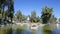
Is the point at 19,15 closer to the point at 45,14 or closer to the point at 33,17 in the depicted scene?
the point at 33,17

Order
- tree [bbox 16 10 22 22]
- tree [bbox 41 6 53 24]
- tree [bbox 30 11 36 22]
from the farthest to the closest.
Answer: tree [bbox 16 10 22 22] < tree [bbox 30 11 36 22] < tree [bbox 41 6 53 24]

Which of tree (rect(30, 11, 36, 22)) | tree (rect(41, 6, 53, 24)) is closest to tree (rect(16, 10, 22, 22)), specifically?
tree (rect(30, 11, 36, 22))

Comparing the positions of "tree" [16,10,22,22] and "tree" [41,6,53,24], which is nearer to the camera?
"tree" [41,6,53,24]

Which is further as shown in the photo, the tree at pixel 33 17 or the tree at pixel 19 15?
the tree at pixel 19 15

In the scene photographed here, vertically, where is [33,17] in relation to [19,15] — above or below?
below

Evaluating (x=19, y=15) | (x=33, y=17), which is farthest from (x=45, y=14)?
(x=19, y=15)

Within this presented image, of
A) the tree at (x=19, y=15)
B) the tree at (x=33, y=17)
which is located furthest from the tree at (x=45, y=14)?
the tree at (x=19, y=15)

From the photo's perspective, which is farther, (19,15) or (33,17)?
(19,15)

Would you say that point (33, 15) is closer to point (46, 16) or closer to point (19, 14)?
point (46, 16)

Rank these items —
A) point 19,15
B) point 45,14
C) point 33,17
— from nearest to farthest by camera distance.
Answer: point 45,14 < point 33,17 < point 19,15

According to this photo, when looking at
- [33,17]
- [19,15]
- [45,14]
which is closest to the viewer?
[45,14]

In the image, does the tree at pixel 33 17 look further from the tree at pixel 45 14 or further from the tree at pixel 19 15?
the tree at pixel 19 15

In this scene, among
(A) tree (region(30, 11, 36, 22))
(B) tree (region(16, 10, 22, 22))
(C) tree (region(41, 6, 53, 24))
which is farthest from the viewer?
(B) tree (region(16, 10, 22, 22))

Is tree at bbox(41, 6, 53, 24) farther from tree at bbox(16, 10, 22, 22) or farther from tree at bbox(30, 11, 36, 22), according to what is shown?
tree at bbox(16, 10, 22, 22)
